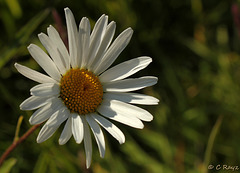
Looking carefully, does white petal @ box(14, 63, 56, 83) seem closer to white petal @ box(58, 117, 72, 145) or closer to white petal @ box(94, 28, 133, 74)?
white petal @ box(58, 117, 72, 145)

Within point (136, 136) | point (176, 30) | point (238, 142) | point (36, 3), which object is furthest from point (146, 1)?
point (238, 142)

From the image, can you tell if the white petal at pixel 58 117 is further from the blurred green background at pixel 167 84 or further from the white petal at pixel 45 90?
the blurred green background at pixel 167 84

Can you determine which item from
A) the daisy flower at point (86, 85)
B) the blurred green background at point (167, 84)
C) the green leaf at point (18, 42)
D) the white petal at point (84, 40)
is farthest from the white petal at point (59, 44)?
the blurred green background at point (167, 84)

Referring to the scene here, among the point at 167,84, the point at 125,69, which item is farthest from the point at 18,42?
the point at 167,84

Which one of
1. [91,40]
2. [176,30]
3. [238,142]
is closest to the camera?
[91,40]

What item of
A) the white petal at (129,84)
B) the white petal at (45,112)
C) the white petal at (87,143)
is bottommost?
the white petal at (87,143)

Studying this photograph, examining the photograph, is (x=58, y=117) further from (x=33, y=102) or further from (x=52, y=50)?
(x=52, y=50)

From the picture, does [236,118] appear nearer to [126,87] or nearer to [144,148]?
[144,148]
